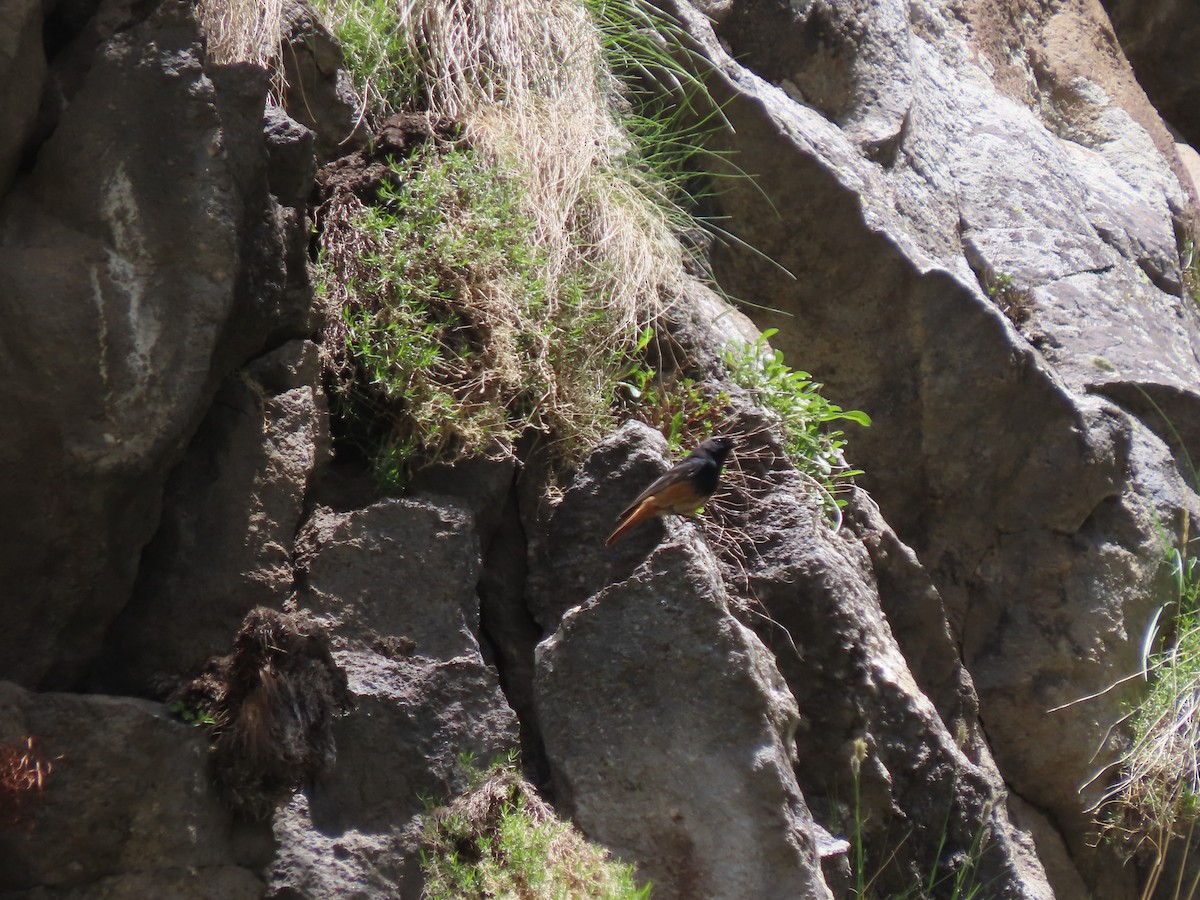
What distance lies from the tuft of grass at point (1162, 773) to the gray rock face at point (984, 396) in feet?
0.31

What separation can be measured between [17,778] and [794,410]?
246 cm

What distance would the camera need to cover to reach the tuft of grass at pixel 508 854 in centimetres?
266

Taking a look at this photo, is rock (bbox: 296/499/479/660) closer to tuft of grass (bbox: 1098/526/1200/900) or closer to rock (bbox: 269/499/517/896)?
rock (bbox: 269/499/517/896)

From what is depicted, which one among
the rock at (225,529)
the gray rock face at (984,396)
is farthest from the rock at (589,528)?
the gray rock face at (984,396)

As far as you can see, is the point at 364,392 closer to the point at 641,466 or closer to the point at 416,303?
the point at 416,303

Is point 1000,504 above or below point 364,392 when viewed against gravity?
above

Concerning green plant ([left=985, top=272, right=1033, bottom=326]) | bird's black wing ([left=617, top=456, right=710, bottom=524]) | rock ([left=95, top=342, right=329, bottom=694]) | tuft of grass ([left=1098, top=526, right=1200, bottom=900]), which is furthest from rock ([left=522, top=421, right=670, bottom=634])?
green plant ([left=985, top=272, right=1033, bottom=326])

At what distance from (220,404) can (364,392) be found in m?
0.52

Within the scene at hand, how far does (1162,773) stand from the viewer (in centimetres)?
434

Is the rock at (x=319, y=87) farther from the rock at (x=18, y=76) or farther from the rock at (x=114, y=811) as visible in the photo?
the rock at (x=114, y=811)

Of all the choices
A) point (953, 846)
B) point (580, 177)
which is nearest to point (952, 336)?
point (580, 177)

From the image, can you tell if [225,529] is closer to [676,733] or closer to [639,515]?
[639,515]

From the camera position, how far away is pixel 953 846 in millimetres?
3455

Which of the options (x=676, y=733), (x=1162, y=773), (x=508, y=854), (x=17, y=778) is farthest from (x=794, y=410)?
(x=17, y=778)
